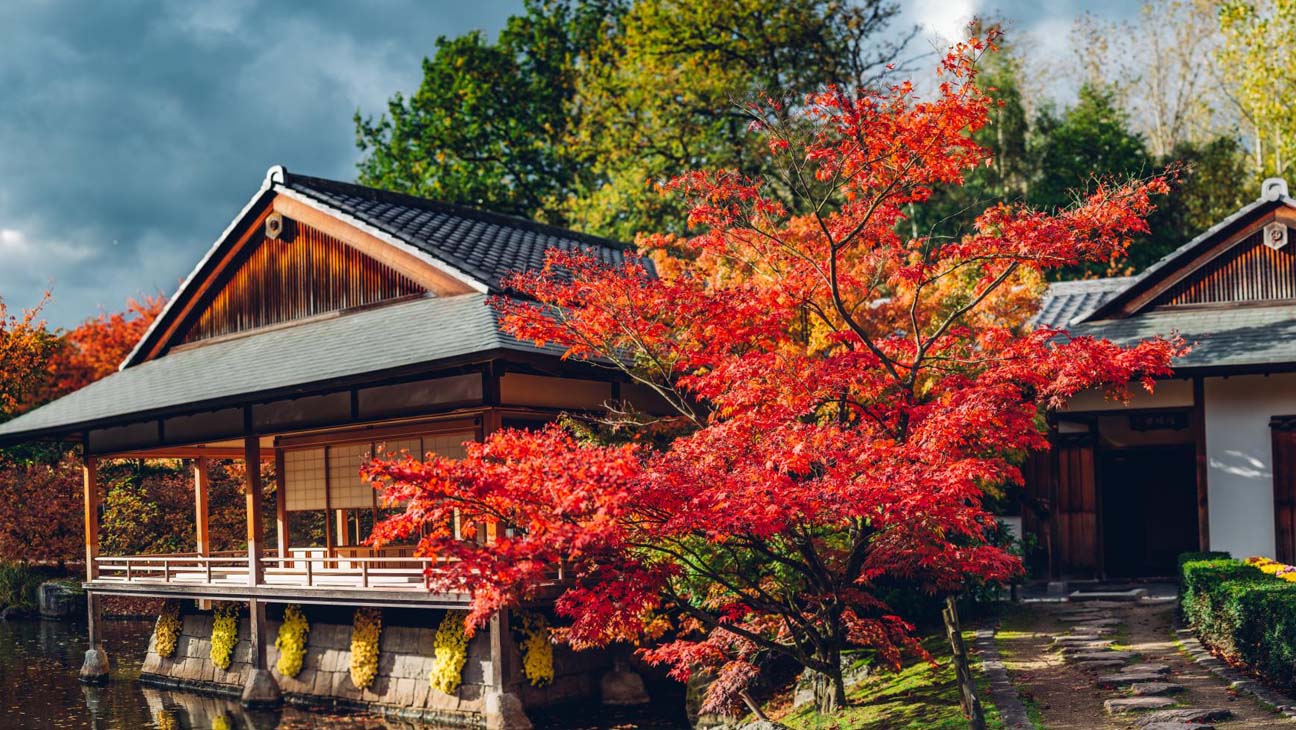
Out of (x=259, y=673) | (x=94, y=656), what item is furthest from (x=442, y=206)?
(x=94, y=656)

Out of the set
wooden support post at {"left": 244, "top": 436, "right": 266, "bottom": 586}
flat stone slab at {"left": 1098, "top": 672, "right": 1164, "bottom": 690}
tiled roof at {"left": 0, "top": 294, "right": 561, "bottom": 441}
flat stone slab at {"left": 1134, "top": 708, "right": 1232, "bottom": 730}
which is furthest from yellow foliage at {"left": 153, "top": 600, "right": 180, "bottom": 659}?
flat stone slab at {"left": 1134, "top": 708, "right": 1232, "bottom": 730}

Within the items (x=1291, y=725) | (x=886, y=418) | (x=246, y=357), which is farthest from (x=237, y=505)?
(x=1291, y=725)

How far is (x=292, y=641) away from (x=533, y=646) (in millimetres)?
5174

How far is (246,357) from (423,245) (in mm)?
4231

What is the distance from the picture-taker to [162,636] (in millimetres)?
22234

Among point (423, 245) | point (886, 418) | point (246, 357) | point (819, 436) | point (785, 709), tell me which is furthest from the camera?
point (246, 357)

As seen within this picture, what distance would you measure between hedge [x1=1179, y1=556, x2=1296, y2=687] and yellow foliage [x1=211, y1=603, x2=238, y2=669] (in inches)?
597

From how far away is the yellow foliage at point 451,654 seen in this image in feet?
54.2

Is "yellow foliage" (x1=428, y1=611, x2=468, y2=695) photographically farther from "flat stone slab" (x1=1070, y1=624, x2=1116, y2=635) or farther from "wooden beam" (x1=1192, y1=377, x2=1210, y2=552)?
"wooden beam" (x1=1192, y1=377, x2=1210, y2=552)

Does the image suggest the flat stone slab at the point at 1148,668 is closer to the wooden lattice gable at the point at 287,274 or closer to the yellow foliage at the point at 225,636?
the wooden lattice gable at the point at 287,274

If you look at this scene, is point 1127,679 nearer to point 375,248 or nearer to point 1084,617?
point 1084,617

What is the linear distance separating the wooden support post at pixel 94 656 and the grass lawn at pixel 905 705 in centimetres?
1457

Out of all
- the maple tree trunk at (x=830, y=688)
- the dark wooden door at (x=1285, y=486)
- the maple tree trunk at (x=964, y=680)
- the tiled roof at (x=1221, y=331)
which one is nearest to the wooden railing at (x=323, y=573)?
the maple tree trunk at (x=830, y=688)

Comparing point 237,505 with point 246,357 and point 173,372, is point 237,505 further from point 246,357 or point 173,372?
point 246,357
